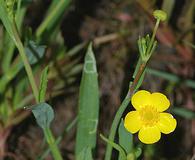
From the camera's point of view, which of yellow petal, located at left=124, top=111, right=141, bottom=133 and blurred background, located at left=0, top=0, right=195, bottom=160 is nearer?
yellow petal, located at left=124, top=111, right=141, bottom=133

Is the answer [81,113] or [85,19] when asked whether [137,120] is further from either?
[85,19]

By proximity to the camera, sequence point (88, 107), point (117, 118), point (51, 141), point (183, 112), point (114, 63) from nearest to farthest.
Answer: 1. point (117, 118)
2. point (51, 141)
3. point (88, 107)
4. point (183, 112)
5. point (114, 63)

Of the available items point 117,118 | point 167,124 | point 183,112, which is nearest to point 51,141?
point 117,118

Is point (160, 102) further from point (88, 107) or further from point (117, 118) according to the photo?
point (88, 107)

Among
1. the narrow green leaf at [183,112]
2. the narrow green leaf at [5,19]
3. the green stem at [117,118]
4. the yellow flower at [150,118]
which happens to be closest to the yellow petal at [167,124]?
the yellow flower at [150,118]

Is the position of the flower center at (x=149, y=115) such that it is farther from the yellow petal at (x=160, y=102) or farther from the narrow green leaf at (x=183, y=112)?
the narrow green leaf at (x=183, y=112)

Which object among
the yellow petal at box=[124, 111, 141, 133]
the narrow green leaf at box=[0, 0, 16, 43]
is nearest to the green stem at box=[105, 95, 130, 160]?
the yellow petal at box=[124, 111, 141, 133]

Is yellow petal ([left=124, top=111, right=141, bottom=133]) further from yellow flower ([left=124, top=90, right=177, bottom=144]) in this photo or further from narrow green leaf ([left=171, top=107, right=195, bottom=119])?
narrow green leaf ([left=171, top=107, right=195, bottom=119])
